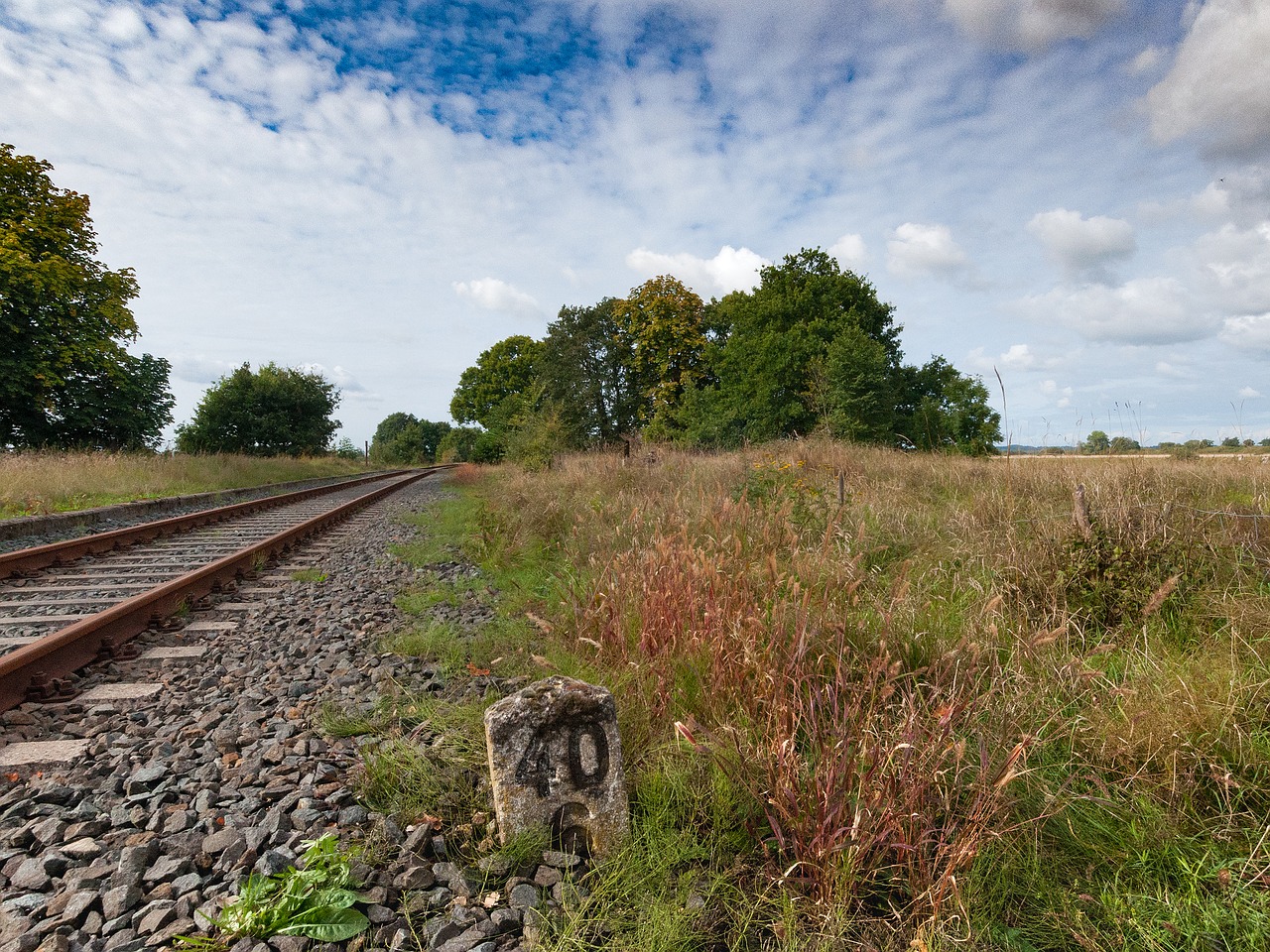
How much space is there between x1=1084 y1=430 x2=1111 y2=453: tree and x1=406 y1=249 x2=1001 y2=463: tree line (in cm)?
1477

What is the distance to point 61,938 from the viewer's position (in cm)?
181

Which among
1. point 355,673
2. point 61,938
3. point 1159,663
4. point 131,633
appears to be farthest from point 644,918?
point 131,633

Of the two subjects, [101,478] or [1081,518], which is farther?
[101,478]

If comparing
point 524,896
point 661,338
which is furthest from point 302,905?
point 661,338

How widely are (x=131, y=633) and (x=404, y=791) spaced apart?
3.72 m

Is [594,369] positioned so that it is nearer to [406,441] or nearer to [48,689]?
[48,689]

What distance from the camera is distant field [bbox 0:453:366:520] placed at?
1163 centimetres

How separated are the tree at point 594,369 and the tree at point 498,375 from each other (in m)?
14.9

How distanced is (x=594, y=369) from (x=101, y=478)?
24.9 metres

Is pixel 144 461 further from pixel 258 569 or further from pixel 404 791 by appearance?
pixel 404 791

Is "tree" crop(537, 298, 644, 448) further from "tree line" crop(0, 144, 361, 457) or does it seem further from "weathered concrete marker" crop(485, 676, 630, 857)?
"weathered concrete marker" crop(485, 676, 630, 857)

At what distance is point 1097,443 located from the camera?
8531 millimetres

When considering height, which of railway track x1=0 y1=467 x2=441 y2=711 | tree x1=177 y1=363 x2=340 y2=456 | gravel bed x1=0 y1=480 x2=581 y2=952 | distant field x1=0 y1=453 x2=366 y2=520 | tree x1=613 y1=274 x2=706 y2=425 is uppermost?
tree x1=613 y1=274 x2=706 y2=425

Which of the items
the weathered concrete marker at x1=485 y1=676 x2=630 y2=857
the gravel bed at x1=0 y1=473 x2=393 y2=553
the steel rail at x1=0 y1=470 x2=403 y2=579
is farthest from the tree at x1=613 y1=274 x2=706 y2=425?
the weathered concrete marker at x1=485 y1=676 x2=630 y2=857
